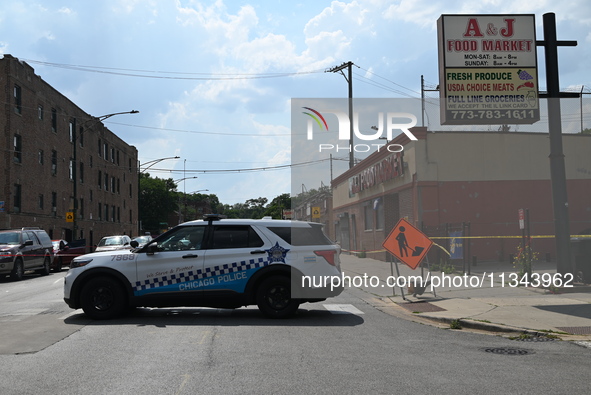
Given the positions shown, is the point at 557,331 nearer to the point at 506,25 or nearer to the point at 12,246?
the point at 506,25

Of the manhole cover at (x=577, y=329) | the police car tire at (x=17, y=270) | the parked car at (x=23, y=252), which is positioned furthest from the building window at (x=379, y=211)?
the manhole cover at (x=577, y=329)

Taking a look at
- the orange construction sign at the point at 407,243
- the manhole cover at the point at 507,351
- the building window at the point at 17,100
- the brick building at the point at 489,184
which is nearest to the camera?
the manhole cover at the point at 507,351

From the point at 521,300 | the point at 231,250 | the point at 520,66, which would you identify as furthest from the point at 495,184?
the point at 231,250

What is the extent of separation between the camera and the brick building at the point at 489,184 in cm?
2419

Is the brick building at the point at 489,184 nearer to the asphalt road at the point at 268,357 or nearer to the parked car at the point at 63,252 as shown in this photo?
the asphalt road at the point at 268,357

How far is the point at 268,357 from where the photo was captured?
733 centimetres

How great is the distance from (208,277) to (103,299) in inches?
75.8

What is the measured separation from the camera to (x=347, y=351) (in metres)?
7.81

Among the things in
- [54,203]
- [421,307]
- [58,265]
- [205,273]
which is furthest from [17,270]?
[54,203]

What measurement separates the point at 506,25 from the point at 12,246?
1858 centimetres

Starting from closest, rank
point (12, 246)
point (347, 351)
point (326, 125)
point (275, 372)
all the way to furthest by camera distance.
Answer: point (275, 372) < point (347, 351) < point (12, 246) < point (326, 125)

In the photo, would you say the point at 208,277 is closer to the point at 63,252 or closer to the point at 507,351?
the point at 507,351

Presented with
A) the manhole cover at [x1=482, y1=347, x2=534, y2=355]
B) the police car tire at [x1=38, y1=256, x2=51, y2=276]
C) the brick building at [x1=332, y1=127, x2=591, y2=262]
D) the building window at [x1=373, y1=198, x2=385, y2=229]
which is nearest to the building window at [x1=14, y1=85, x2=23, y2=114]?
the police car tire at [x1=38, y1=256, x2=51, y2=276]

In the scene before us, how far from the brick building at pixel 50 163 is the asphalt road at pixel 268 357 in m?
29.2
